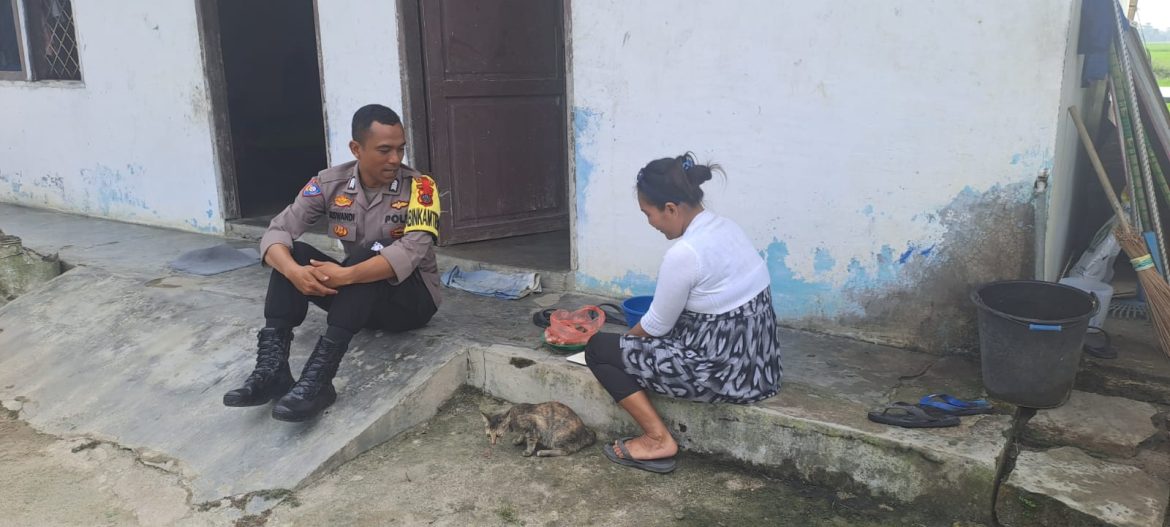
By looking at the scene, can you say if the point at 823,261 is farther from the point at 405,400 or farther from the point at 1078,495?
the point at 405,400

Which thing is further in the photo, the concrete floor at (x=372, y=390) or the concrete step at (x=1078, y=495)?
the concrete floor at (x=372, y=390)

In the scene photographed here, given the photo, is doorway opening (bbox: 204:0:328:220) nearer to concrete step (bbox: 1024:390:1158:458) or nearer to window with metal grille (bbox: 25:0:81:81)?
window with metal grille (bbox: 25:0:81:81)

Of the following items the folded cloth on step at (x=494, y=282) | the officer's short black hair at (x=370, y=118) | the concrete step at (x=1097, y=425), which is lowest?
the concrete step at (x=1097, y=425)

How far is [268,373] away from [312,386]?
0.66 ft

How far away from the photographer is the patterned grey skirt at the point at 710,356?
116 inches

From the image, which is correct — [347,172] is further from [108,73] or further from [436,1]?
[108,73]

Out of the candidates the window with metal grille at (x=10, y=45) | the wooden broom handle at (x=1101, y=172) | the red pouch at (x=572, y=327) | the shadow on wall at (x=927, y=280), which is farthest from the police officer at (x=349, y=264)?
the window with metal grille at (x=10, y=45)

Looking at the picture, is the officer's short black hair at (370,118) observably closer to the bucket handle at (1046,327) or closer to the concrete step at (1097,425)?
the bucket handle at (1046,327)

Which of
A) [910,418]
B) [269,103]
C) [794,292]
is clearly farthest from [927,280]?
[269,103]

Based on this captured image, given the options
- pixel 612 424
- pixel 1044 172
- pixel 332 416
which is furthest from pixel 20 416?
pixel 1044 172

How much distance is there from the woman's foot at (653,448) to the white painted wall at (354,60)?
9.44 feet

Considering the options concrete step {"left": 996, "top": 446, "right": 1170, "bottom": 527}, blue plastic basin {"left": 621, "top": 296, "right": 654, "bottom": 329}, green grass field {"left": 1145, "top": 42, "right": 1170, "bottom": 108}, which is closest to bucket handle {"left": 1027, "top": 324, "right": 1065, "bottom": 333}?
concrete step {"left": 996, "top": 446, "right": 1170, "bottom": 527}

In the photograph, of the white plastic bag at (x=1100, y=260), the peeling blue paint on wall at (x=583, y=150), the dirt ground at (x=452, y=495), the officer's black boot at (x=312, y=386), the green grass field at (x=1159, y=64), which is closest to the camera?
the dirt ground at (x=452, y=495)

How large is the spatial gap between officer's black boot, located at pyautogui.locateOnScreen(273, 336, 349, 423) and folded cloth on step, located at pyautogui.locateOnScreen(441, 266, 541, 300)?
55.4 inches
